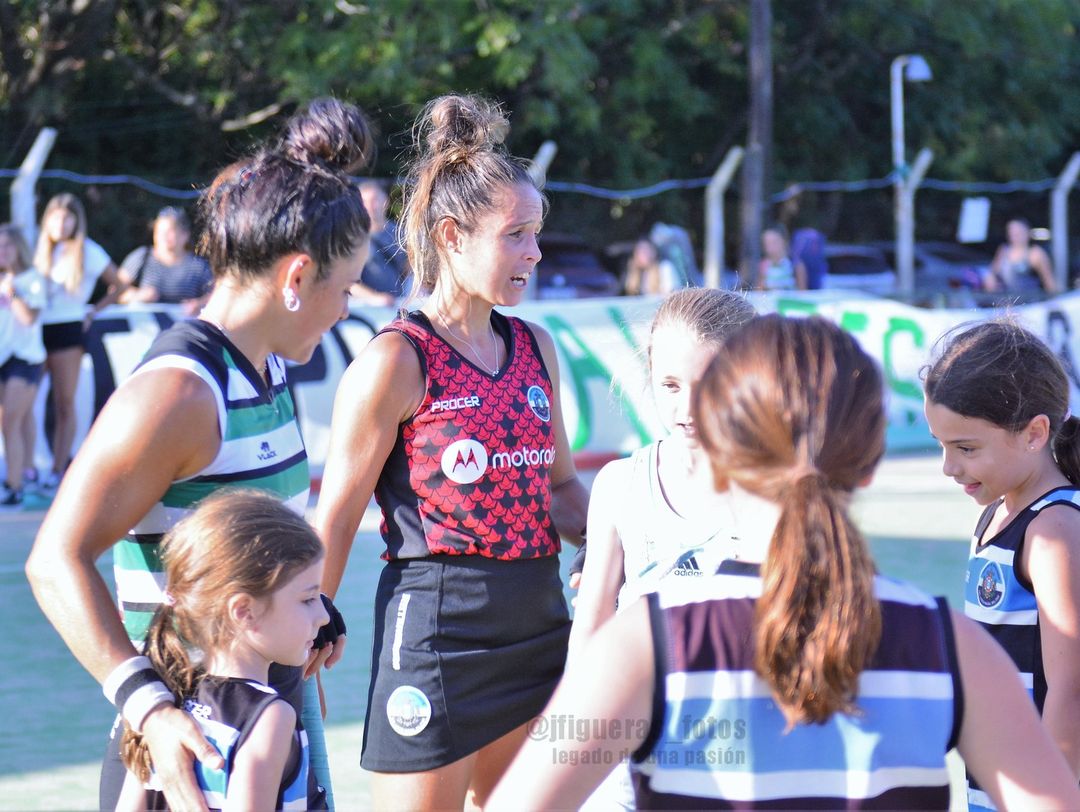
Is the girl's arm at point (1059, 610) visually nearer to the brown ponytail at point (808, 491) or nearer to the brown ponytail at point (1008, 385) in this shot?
the brown ponytail at point (1008, 385)

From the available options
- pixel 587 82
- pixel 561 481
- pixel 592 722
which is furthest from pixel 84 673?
pixel 587 82

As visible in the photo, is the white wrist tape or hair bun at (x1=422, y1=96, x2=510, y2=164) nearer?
the white wrist tape

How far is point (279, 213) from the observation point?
7.97 ft

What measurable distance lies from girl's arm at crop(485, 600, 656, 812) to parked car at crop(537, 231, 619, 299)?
16587 millimetres

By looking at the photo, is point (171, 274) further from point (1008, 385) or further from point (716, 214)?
point (1008, 385)

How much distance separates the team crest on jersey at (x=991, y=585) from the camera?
8.37 feet

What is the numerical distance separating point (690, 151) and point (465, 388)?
2369cm

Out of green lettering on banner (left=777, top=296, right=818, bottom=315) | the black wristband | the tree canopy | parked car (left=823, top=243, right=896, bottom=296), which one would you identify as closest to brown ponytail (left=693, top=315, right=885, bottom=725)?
the black wristband

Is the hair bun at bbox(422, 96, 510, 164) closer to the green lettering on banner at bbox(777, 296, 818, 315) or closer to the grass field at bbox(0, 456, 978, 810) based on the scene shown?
the grass field at bbox(0, 456, 978, 810)

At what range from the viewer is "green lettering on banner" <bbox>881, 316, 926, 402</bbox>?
11672 millimetres

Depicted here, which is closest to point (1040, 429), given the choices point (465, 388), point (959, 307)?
point (465, 388)

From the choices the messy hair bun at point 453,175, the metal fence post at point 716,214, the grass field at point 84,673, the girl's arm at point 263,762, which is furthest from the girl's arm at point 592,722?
the metal fence post at point 716,214

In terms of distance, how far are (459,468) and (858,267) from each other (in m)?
20.8

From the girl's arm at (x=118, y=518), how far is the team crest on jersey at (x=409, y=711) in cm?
65
